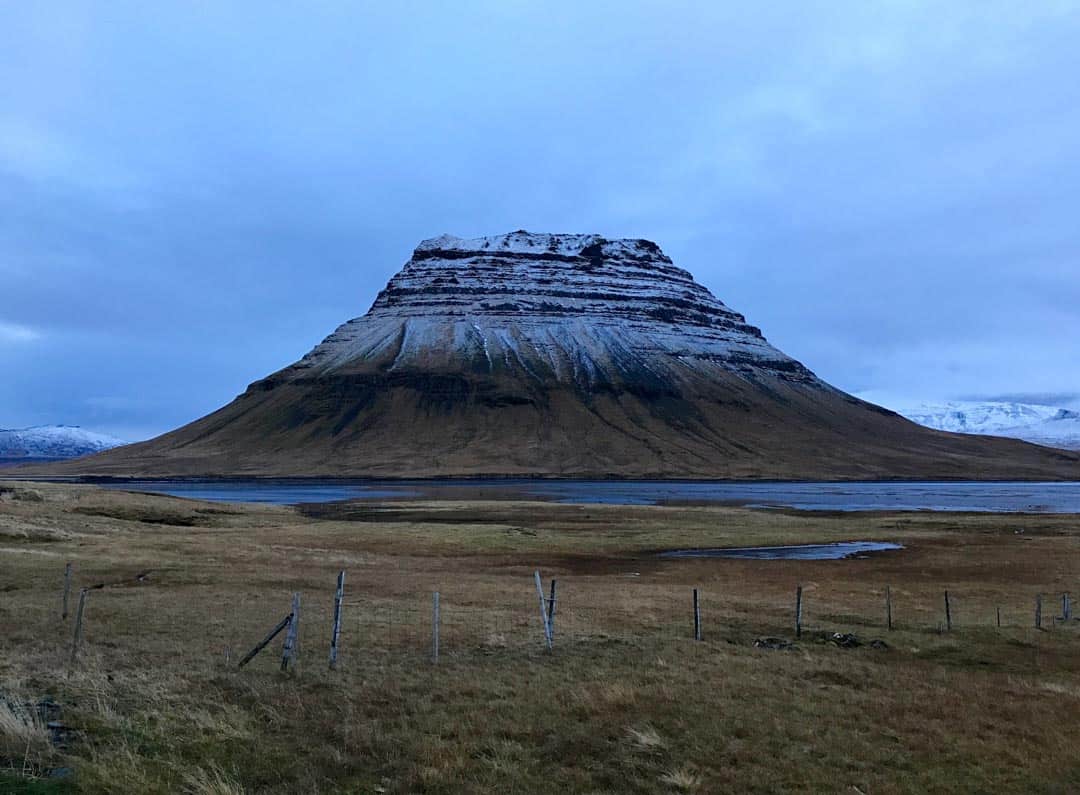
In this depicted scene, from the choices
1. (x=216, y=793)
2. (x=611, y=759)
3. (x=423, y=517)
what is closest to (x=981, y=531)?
(x=423, y=517)

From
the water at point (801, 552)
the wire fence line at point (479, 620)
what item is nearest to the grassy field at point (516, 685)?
the wire fence line at point (479, 620)

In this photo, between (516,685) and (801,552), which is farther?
(801,552)

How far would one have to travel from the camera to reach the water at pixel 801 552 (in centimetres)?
5746

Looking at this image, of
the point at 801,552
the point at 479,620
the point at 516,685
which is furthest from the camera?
the point at 801,552

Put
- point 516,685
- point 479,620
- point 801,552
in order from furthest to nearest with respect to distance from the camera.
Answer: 1. point 801,552
2. point 479,620
3. point 516,685

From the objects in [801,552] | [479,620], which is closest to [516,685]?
[479,620]

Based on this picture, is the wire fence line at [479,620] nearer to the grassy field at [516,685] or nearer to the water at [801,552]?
the grassy field at [516,685]

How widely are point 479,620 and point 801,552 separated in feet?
137

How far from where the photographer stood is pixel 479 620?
26547 millimetres

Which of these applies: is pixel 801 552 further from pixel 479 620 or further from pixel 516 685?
pixel 516 685

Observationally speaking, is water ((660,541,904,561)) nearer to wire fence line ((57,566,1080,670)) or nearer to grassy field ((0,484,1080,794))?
grassy field ((0,484,1080,794))

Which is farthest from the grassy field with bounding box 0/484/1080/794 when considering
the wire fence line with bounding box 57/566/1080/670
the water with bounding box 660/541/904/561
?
the water with bounding box 660/541/904/561

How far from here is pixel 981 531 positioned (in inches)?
3059

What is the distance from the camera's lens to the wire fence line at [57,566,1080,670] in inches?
830
